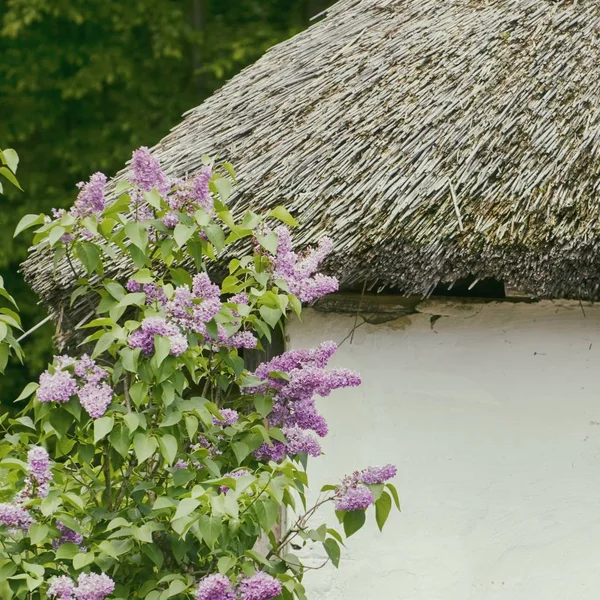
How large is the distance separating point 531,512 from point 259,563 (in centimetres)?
120

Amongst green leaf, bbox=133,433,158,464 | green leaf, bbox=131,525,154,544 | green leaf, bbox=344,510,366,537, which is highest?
green leaf, bbox=133,433,158,464

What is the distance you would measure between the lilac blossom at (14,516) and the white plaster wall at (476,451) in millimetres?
1327

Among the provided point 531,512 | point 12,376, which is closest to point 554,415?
point 531,512

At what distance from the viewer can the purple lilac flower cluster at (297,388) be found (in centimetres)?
265

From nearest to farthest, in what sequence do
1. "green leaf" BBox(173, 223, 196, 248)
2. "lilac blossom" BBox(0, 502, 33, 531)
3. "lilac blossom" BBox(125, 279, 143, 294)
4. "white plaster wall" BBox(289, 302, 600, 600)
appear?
"lilac blossom" BBox(0, 502, 33, 531), "green leaf" BBox(173, 223, 196, 248), "lilac blossom" BBox(125, 279, 143, 294), "white plaster wall" BBox(289, 302, 600, 600)

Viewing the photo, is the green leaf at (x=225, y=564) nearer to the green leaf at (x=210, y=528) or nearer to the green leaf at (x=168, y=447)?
the green leaf at (x=210, y=528)

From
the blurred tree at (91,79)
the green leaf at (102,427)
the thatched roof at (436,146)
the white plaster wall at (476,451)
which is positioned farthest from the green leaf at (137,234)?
the blurred tree at (91,79)

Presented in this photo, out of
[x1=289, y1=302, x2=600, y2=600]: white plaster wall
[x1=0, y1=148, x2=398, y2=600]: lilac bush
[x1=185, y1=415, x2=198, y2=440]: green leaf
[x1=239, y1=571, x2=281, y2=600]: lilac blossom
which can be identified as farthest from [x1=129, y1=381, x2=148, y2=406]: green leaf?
[x1=289, y1=302, x2=600, y2=600]: white plaster wall

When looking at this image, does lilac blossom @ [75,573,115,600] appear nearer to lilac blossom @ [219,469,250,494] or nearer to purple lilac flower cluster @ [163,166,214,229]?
lilac blossom @ [219,469,250,494]

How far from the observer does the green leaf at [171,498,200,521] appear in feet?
7.43

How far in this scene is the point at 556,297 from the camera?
343 cm

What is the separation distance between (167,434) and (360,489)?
0.44 m

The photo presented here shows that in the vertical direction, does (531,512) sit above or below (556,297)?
below

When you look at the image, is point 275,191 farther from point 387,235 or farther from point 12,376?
point 12,376
